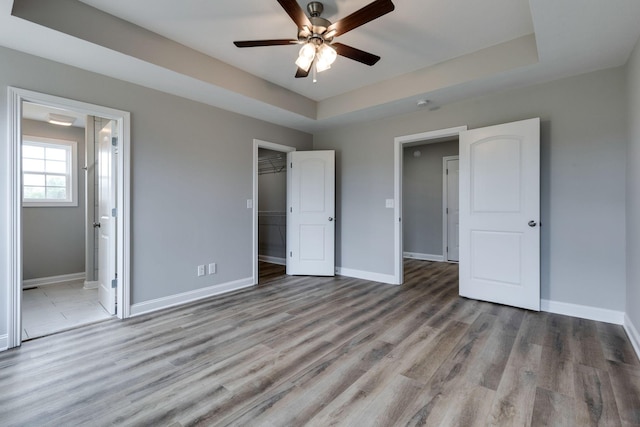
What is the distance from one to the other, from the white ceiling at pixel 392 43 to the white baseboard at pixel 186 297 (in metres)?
2.32

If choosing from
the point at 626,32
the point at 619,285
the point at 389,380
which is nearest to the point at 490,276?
the point at 619,285

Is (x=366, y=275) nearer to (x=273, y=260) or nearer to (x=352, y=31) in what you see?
(x=273, y=260)

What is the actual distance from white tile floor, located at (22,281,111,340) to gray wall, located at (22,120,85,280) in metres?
0.44

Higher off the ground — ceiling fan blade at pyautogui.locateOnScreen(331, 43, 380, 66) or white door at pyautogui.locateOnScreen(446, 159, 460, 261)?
ceiling fan blade at pyautogui.locateOnScreen(331, 43, 380, 66)

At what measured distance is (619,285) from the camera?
2.84 metres

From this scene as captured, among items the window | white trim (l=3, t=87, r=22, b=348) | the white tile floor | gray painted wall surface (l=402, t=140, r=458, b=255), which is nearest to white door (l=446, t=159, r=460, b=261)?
gray painted wall surface (l=402, t=140, r=458, b=255)

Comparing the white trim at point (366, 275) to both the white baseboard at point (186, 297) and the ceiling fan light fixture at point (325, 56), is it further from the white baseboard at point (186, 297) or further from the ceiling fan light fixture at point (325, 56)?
the ceiling fan light fixture at point (325, 56)

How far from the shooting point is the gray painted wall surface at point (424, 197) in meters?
6.25

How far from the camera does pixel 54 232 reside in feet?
15.2

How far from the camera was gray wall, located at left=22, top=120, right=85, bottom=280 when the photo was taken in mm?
4402

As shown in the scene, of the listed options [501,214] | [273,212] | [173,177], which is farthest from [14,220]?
[501,214]

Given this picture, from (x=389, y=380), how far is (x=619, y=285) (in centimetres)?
257

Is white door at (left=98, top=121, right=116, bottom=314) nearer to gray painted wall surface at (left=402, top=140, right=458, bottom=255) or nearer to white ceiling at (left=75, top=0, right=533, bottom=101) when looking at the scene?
white ceiling at (left=75, top=0, right=533, bottom=101)

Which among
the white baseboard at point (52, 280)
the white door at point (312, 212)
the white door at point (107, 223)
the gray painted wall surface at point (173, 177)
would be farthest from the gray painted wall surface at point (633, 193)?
the white baseboard at point (52, 280)
